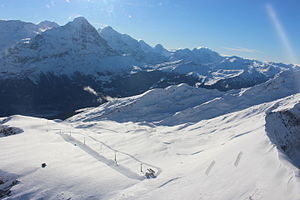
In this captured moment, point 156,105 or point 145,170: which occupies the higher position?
point 145,170

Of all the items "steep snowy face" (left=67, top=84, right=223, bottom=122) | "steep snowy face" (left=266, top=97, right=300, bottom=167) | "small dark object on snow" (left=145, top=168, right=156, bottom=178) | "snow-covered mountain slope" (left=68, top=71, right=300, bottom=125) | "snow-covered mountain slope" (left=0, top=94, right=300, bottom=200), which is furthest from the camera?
"steep snowy face" (left=67, top=84, right=223, bottom=122)

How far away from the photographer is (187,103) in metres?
74.5

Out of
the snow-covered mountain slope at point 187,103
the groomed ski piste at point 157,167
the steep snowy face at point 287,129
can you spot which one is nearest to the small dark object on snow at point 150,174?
the groomed ski piste at point 157,167

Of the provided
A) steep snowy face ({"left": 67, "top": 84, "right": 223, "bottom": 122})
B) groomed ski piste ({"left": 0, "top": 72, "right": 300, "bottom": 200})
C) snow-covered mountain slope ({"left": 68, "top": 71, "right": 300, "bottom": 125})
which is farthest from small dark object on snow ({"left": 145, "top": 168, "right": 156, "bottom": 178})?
steep snowy face ({"left": 67, "top": 84, "right": 223, "bottom": 122})

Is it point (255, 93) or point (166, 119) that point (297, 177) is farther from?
point (255, 93)

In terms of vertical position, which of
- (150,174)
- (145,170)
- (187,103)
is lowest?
(187,103)

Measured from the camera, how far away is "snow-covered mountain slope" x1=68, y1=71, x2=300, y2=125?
2429 inches

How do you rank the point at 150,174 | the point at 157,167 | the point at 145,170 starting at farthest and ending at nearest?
the point at 157,167, the point at 145,170, the point at 150,174

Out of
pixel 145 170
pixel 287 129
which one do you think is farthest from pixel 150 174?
pixel 287 129

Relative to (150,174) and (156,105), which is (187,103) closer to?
(156,105)

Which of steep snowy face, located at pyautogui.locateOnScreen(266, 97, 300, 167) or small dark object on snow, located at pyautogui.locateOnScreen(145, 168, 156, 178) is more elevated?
steep snowy face, located at pyautogui.locateOnScreen(266, 97, 300, 167)

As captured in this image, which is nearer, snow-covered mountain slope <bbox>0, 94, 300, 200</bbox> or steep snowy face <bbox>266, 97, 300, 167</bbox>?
snow-covered mountain slope <bbox>0, 94, 300, 200</bbox>

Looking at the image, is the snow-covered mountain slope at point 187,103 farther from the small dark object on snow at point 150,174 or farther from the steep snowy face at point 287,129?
the small dark object on snow at point 150,174

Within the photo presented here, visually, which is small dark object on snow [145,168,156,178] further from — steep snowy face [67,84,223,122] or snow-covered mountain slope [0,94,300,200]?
steep snowy face [67,84,223,122]
